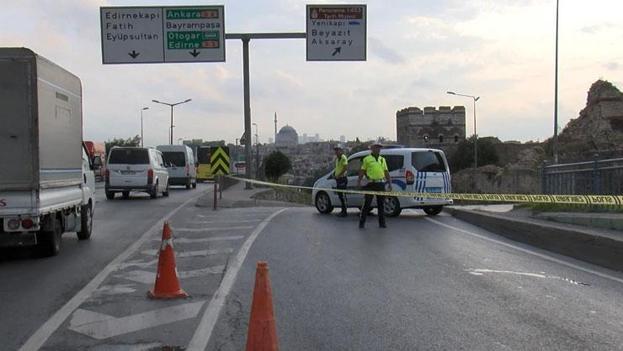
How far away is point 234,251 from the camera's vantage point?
36.2 ft

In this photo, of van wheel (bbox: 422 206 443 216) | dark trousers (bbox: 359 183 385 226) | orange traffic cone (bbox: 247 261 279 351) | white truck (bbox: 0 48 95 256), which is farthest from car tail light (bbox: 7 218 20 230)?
van wheel (bbox: 422 206 443 216)

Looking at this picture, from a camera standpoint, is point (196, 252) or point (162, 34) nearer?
point (196, 252)

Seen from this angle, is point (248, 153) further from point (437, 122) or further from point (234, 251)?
point (437, 122)

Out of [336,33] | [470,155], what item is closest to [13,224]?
[336,33]

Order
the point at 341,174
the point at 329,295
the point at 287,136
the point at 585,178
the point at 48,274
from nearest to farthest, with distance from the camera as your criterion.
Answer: the point at 329,295
the point at 48,274
the point at 585,178
the point at 341,174
the point at 287,136

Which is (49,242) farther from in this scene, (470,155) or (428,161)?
(470,155)

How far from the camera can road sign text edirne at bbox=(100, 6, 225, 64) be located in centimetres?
2598

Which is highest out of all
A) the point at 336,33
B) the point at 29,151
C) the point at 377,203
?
the point at 336,33

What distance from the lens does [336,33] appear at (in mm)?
26781

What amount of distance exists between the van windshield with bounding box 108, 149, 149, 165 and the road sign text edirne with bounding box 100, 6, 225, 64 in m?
3.65

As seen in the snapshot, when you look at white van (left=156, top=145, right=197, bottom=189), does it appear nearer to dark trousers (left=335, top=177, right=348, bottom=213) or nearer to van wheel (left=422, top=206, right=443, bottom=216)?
dark trousers (left=335, top=177, right=348, bottom=213)

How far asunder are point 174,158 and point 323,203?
680 inches

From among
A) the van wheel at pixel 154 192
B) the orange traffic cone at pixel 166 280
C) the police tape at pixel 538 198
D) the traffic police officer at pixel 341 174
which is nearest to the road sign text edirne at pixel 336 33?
the van wheel at pixel 154 192

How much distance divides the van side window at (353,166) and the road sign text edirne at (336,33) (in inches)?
355
